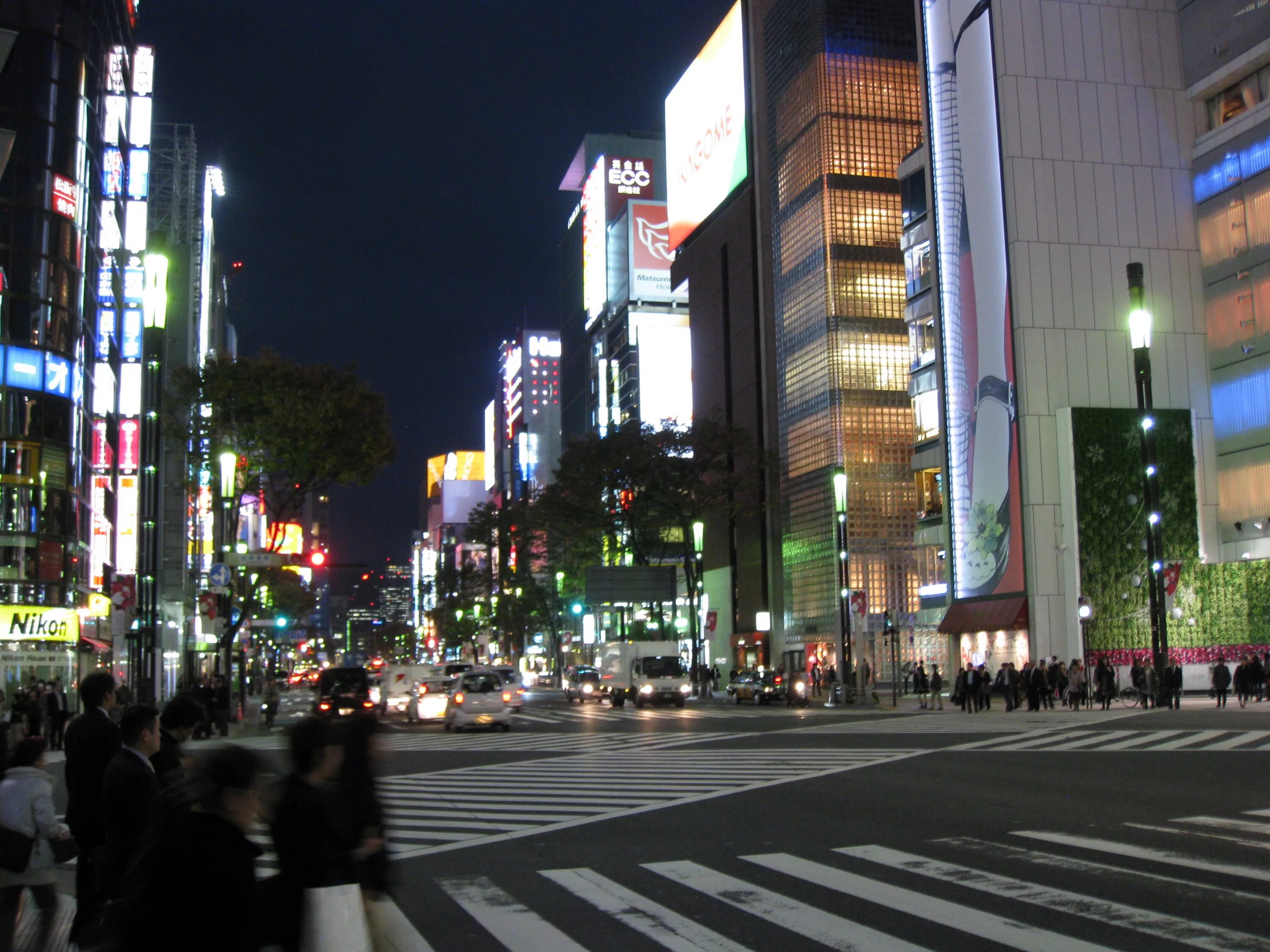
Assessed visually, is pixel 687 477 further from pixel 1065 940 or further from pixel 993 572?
pixel 1065 940

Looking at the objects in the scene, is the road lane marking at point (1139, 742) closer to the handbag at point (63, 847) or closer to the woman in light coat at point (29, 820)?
the handbag at point (63, 847)

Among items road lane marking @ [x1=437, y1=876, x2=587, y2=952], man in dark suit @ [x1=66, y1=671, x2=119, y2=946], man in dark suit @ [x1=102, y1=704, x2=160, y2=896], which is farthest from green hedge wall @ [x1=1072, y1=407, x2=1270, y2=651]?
man in dark suit @ [x1=102, y1=704, x2=160, y2=896]

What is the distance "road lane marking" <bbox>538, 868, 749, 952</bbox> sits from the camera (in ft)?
26.7

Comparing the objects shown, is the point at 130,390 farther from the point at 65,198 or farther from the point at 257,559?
the point at 257,559

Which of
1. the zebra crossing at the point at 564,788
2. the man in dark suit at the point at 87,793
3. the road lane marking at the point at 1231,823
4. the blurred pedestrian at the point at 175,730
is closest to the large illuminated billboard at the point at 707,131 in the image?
the zebra crossing at the point at 564,788

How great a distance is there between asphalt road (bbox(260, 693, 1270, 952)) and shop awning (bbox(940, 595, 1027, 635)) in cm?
2273

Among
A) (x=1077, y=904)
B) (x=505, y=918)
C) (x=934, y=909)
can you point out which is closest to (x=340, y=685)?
(x=505, y=918)

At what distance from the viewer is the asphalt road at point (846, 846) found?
8.46 m

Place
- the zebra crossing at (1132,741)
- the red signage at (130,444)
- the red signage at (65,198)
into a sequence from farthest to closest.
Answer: the red signage at (130,444), the red signage at (65,198), the zebra crossing at (1132,741)

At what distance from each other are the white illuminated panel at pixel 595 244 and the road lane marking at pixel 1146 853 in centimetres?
11060

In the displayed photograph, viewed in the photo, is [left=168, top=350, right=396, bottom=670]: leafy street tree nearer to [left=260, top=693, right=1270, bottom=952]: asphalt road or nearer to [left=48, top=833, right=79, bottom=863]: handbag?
[left=260, top=693, right=1270, bottom=952]: asphalt road

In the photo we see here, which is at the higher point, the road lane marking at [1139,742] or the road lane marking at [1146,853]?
the road lane marking at [1146,853]

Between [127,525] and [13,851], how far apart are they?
55449 mm

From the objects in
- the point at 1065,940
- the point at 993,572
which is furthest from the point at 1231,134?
the point at 1065,940
